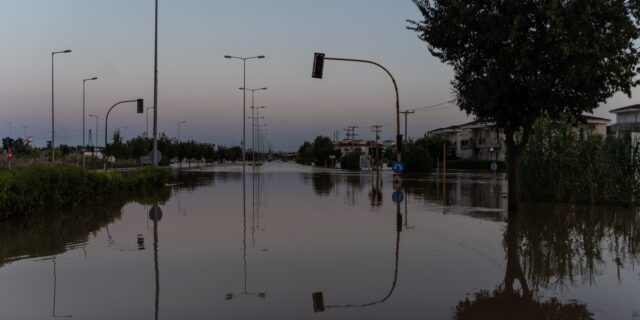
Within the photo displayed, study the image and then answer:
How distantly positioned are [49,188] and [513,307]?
14.9 meters

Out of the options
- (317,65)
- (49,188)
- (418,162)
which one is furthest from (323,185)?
(418,162)

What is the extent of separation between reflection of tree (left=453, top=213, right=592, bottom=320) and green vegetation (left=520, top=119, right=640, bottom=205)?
603 inches

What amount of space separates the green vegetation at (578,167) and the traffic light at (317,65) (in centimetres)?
920

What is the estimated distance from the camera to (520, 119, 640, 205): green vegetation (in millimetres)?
21219

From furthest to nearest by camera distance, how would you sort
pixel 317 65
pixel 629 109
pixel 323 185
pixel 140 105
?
pixel 629 109
pixel 323 185
pixel 140 105
pixel 317 65

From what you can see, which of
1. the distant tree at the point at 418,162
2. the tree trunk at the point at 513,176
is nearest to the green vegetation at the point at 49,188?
the tree trunk at the point at 513,176

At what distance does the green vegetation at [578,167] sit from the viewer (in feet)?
69.6

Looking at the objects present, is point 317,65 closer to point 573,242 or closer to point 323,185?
point 573,242

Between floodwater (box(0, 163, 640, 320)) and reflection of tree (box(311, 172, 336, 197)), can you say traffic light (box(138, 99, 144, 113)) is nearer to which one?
reflection of tree (box(311, 172, 336, 197))

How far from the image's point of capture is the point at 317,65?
22812mm

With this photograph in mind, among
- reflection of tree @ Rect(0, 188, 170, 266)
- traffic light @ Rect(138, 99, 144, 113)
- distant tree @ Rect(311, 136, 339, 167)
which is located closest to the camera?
reflection of tree @ Rect(0, 188, 170, 266)

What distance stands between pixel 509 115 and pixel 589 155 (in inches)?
238

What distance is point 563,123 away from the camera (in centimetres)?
2305

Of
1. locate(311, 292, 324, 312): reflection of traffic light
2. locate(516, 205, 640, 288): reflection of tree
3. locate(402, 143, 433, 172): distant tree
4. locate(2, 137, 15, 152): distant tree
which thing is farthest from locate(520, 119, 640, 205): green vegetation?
locate(2, 137, 15, 152): distant tree
